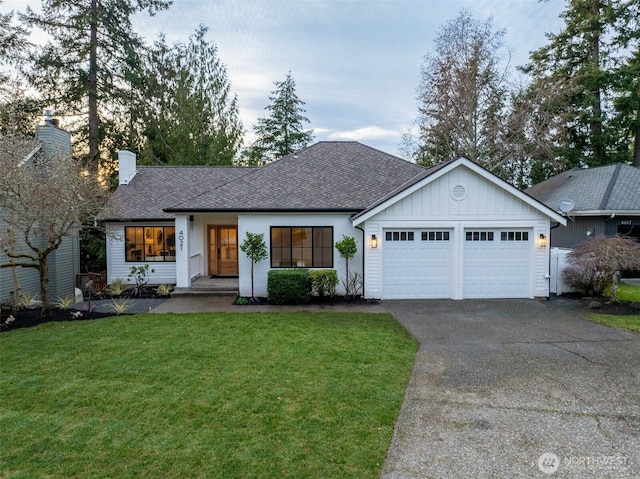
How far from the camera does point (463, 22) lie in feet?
65.9

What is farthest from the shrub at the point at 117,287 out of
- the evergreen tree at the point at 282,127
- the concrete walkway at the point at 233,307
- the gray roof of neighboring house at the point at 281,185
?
the evergreen tree at the point at 282,127

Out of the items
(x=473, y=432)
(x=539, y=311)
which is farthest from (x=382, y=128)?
(x=473, y=432)

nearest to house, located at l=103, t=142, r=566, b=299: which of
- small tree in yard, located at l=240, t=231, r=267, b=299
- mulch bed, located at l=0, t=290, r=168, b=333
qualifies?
small tree in yard, located at l=240, t=231, r=267, b=299

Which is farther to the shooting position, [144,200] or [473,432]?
[144,200]

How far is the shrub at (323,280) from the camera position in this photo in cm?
1041

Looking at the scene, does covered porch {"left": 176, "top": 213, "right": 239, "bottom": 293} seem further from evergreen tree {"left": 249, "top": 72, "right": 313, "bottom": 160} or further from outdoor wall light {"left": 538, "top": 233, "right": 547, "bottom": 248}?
evergreen tree {"left": 249, "top": 72, "right": 313, "bottom": 160}

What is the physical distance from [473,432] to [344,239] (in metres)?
7.33

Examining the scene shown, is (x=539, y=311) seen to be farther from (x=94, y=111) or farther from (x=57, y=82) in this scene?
(x=57, y=82)

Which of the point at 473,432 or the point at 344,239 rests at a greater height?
the point at 344,239

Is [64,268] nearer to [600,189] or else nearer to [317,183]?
[317,183]

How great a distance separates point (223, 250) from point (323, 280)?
4824 millimetres

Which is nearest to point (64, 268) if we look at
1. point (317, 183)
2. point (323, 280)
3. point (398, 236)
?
point (323, 280)

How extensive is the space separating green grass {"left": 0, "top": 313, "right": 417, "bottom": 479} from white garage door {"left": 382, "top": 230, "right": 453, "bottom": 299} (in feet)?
10.8

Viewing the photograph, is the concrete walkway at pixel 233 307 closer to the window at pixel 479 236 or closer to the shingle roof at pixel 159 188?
the window at pixel 479 236
